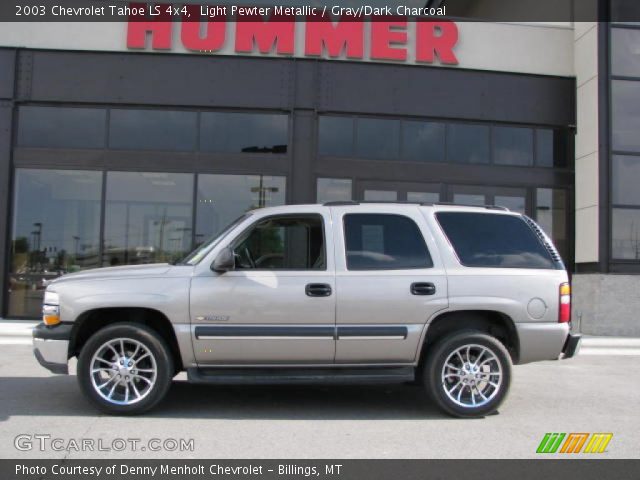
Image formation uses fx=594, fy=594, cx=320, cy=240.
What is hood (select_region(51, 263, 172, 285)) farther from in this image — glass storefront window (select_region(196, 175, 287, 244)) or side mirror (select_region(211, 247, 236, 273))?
glass storefront window (select_region(196, 175, 287, 244))

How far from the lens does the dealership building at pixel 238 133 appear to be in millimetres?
12445

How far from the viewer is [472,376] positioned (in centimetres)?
554

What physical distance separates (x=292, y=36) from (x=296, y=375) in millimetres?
9151

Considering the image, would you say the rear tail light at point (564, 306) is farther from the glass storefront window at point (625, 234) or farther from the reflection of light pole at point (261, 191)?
the reflection of light pole at point (261, 191)

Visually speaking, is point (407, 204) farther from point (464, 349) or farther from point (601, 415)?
point (601, 415)

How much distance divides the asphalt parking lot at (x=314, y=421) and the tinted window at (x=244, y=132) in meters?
6.61

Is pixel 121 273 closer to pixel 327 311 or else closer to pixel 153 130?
pixel 327 311

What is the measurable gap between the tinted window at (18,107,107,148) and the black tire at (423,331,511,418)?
9.66 metres

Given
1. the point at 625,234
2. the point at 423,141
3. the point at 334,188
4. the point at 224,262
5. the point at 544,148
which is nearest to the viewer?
the point at 224,262

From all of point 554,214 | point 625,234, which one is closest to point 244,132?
point 554,214

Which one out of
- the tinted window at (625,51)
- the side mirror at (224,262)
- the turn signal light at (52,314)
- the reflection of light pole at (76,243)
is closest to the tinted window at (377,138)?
the tinted window at (625,51)

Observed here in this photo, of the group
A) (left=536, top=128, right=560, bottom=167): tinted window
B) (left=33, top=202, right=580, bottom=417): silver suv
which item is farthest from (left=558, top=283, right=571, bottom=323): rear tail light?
(left=536, top=128, right=560, bottom=167): tinted window

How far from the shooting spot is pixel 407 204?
5.88m

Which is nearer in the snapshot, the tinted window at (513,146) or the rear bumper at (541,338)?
the rear bumper at (541,338)
